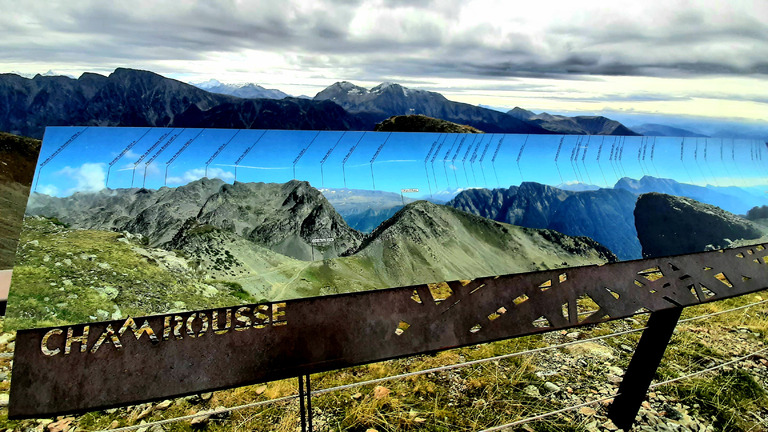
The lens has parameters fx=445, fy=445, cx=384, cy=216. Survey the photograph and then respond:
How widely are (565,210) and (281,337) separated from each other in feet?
23.9

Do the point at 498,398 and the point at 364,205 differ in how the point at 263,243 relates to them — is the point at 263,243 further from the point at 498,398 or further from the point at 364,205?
the point at 498,398

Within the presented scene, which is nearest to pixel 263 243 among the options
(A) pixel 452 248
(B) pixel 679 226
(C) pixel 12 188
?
(A) pixel 452 248

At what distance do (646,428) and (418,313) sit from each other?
2516 mm

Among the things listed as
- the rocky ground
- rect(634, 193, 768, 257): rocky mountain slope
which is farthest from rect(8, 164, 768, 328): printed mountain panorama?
the rocky ground

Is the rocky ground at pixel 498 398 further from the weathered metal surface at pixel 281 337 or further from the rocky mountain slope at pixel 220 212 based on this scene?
the rocky mountain slope at pixel 220 212

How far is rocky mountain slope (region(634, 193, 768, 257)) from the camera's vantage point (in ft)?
27.4

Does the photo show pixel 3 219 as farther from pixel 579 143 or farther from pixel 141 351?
pixel 579 143

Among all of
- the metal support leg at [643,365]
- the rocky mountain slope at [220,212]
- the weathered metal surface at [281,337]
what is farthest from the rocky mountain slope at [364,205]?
the weathered metal surface at [281,337]

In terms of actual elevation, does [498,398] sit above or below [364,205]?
below

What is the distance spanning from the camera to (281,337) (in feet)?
5.32

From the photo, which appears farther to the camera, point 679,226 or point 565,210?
point 679,226

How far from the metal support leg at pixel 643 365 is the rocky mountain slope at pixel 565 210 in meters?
4.50

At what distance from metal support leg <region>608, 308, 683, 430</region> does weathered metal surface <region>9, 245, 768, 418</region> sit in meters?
0.34

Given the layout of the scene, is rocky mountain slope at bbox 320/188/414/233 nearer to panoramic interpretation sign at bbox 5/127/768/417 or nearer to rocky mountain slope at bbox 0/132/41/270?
panoramic interpretation sign at bbox 5/127/768/417
